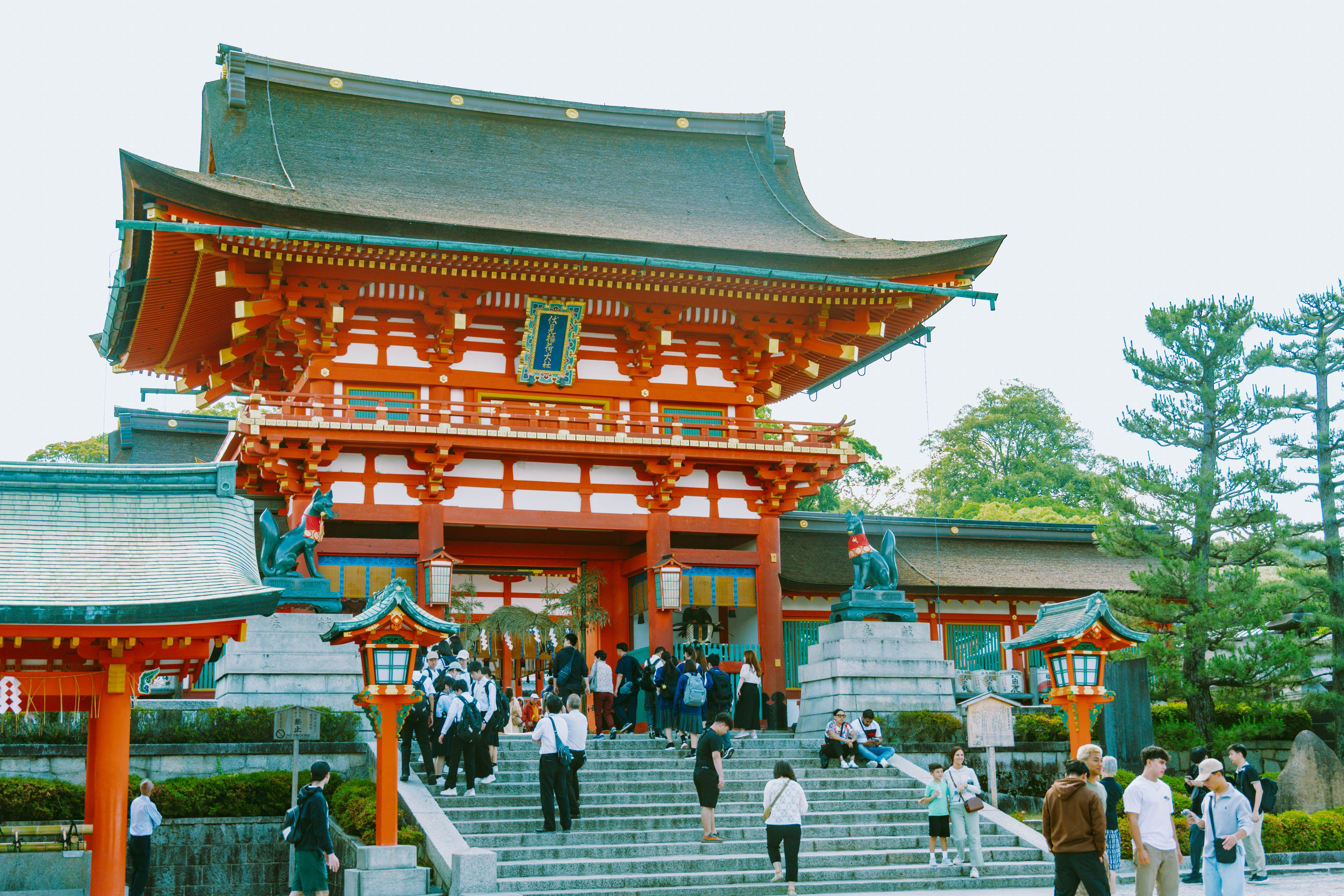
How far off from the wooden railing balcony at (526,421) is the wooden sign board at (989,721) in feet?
25.6

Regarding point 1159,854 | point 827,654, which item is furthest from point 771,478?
point 1159,854

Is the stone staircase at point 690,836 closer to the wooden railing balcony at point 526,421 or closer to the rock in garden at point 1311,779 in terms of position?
the wooden railing balcony at point 526,421

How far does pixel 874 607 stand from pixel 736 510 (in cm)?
431

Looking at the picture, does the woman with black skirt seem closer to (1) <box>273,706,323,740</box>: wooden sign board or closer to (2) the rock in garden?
(1) <box>273,706,323,740</box>: wooden sign board

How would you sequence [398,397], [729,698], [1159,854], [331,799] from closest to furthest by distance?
[1159,854]
[331,799]
[729,698]
[398,397]

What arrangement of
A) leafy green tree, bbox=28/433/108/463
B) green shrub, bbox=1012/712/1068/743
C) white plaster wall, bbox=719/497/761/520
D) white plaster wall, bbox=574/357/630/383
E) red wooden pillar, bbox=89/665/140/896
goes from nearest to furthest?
1. red wooden pillar, bbox=89/665/140/896
2. green shrub, bbox=1012/712/1068/743
3. white plaster wall, bbox=574/357/630/383
4. white plaster wall, bbox=719/497/761/520
5. leafy green tree, bbox=28/433/108/463

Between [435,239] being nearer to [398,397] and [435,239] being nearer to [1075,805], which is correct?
[398,397]

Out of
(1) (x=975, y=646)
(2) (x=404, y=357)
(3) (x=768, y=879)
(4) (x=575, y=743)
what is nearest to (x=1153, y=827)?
(3) (x=768, y=879)

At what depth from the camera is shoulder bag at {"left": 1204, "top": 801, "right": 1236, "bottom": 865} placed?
10883mm

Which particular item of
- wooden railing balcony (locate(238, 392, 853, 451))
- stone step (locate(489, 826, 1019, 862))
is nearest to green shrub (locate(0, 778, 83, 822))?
stone step (locate(489, 826, 1019, 862))

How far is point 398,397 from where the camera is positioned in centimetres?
2314

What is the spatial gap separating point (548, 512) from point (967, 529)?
11777 millimetres

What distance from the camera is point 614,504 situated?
78.5 feet

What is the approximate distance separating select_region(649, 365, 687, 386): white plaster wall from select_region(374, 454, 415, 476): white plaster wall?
5.27m
